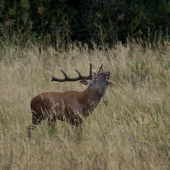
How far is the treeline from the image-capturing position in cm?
970

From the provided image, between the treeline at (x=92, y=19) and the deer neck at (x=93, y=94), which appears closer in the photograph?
the deer neck at (x=93, y=94)

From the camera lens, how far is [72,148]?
12.6 feet

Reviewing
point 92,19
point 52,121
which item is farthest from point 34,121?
point 92,19

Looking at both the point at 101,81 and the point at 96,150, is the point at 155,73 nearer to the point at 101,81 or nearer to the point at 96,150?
the point at 101,81

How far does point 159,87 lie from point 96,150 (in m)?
2.59

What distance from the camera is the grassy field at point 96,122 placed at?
360cm

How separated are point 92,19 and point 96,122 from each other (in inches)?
249

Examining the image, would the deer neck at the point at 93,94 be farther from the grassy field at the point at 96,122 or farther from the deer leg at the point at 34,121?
the deer leg at the point at 34,121

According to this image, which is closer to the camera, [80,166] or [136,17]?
[80,166]

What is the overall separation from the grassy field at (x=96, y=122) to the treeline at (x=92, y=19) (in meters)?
1.55

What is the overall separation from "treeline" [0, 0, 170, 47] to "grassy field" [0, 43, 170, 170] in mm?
1548

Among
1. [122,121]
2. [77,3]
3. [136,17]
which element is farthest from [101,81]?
[77,3]

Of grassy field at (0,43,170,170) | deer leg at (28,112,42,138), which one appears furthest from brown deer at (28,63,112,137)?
grassy field at (0,43,170,170)

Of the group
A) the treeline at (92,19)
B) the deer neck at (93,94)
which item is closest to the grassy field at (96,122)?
the deer neck at (93,94)
